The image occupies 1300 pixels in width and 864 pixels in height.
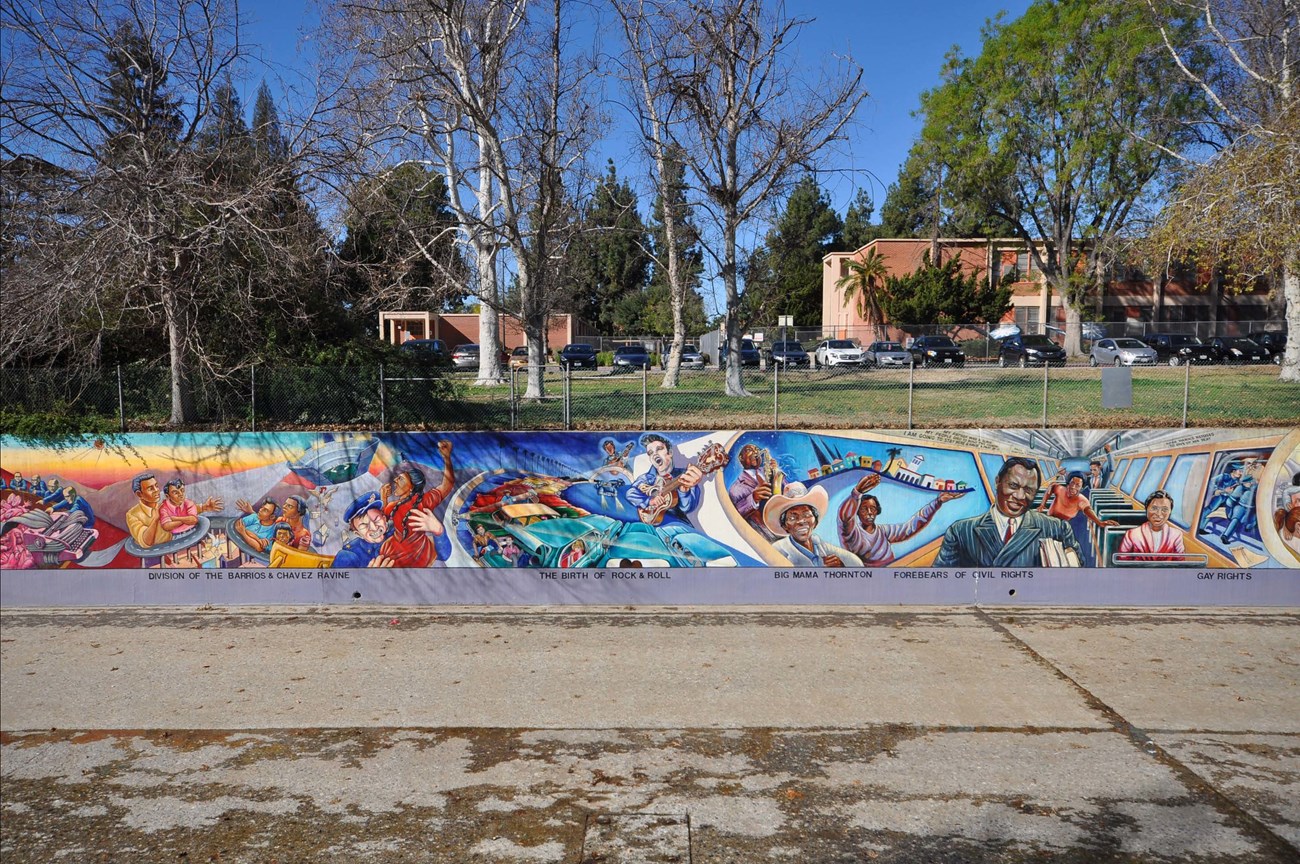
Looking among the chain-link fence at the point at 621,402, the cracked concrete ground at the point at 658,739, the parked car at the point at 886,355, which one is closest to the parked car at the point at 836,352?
the parked car at the point at 886,355

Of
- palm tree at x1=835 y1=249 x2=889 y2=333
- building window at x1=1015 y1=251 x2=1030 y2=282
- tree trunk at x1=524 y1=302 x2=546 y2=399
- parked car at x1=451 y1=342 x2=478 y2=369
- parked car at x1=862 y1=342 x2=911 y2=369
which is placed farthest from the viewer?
palm tree at x1=835 y1=249 x2=889 y2=333

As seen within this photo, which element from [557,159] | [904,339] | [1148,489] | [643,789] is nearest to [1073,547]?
[1148,489]

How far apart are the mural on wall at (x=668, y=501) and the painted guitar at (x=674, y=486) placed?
17mm

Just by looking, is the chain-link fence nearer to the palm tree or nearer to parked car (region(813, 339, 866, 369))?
parked car (region(813, 339, 866, 369))

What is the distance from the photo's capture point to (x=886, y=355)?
37406 mm

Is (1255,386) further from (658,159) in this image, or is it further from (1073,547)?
(658,159)

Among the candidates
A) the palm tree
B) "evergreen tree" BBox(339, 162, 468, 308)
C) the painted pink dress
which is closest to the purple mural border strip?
the painted pink dress

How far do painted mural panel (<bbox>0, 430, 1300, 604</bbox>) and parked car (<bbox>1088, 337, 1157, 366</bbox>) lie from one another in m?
25.8

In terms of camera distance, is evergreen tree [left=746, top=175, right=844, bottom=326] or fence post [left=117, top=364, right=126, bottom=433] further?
evergreen tree [left=746, top=175, right=844, bottom=326]

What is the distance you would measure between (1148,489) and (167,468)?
11435mm

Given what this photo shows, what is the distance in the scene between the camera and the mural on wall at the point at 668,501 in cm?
1067

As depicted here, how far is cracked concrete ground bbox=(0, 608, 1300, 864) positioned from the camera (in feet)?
17.6

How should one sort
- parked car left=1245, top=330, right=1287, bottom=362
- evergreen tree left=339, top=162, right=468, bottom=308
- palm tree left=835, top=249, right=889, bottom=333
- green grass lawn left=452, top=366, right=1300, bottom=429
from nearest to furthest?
1. green grass lawn left=452, top=366, right=1300, bottom=429
2. evergreen tree left=339, top=162, right=468, bottom=308
3. parked car left=1245, top=330, right=1287, bottom=362
4. palm tree left=835, top=249, right=889, bottom=333

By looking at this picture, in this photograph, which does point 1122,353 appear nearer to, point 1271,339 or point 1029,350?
point 1029,350
